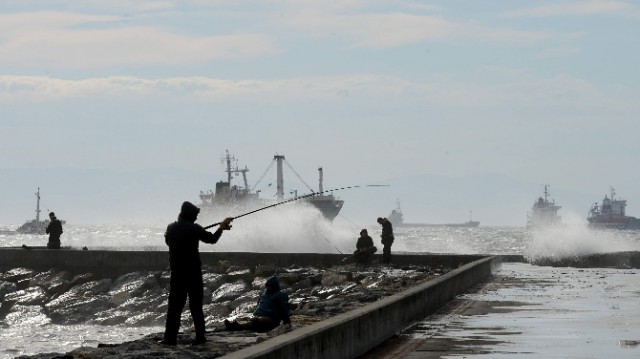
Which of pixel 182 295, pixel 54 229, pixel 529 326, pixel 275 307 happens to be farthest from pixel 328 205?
pixel 182 295

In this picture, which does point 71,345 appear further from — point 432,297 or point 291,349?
point 291,349

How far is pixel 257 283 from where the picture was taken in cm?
3584

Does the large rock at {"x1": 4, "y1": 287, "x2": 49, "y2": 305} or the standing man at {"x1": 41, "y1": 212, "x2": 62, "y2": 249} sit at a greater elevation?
the standing man at {"x1": 41, "y1": 212, "x2": 62, "y2": 249}

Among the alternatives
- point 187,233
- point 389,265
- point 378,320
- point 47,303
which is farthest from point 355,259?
point 187,233

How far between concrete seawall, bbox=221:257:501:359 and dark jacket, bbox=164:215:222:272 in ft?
4.34

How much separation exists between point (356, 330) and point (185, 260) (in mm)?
2317

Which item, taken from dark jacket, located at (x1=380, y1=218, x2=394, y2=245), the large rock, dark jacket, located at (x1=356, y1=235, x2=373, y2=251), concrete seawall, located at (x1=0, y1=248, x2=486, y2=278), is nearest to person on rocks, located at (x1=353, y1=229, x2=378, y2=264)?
dark jacket, located at (x1=356, y1=235, x2=373, y2=251)

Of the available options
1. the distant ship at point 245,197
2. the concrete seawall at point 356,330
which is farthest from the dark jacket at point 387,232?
the distant ship at point 245,197

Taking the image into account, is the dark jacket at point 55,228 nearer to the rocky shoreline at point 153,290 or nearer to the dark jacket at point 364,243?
the rocky shoreline at point 153,290

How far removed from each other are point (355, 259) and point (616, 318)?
1659 centimetres

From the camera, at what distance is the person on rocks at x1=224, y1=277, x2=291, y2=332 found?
16484 millimetres

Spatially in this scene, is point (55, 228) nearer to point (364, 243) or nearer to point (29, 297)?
point (29, 297)

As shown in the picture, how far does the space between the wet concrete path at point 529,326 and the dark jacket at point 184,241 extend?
250 cm

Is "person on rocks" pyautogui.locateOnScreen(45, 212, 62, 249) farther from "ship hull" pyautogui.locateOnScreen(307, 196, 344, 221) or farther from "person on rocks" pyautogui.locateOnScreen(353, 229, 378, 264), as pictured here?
"ship hull" pyautogui.locateOnScreen(307, 196, 344, 221)
